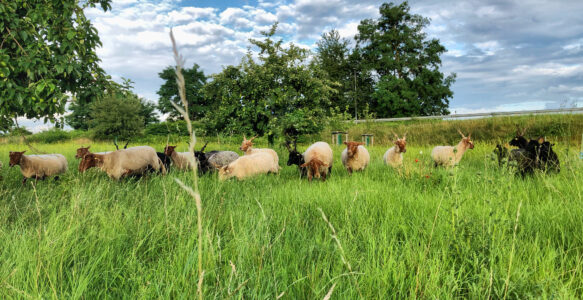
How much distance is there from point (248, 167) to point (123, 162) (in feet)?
9.46

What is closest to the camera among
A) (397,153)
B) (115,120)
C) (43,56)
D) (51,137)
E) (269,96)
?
(43,56)

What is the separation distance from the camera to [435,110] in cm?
4503

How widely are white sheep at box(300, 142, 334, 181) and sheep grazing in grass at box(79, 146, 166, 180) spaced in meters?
3.24

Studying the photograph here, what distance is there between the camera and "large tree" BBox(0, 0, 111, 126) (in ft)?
18.0

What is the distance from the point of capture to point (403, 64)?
1758 inches

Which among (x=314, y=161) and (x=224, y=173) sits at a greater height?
(x=314, y=161)

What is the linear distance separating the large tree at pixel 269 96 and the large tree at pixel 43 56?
6.21 meters

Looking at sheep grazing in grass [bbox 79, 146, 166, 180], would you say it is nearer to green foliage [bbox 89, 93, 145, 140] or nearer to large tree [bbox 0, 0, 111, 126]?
large tree [bbox 0, 0, 111, 126]

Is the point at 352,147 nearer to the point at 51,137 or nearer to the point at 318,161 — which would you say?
the point at 318,161

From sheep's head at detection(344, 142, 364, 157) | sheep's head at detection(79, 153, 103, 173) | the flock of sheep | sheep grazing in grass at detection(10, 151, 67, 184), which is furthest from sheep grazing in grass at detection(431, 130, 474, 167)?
sheep grazing in grass at detection(10, 151, 67, 184)

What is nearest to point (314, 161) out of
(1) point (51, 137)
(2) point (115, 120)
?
(2) point (115, 120)

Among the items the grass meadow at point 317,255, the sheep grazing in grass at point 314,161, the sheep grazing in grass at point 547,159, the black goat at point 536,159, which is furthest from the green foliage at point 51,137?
the sheep grazing in grass at point 547,159

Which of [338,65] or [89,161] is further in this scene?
[338,65]

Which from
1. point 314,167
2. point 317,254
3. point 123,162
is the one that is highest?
point 123,162
